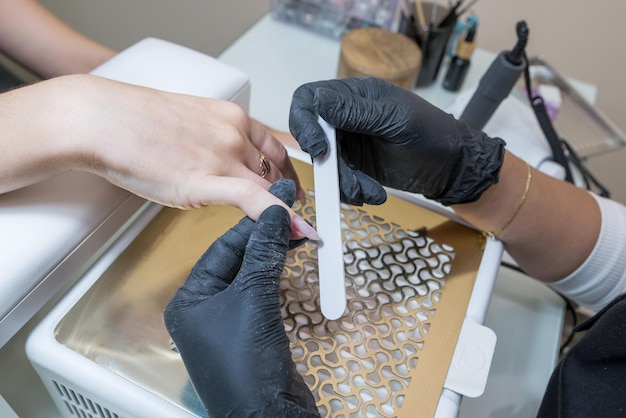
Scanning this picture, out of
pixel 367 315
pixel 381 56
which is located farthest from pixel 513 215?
pixel 381 56

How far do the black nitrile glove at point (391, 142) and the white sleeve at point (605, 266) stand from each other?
8.2 inches

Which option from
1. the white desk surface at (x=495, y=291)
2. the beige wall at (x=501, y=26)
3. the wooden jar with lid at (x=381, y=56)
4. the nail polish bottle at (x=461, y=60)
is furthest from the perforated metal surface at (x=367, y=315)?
the beige wall at (x=501, y=26)

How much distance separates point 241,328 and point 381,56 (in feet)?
2.10

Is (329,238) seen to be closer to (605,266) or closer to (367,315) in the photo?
(367,315)

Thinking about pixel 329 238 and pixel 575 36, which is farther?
pixel 575 36

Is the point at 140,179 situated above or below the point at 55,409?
above

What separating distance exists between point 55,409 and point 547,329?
0.68 m

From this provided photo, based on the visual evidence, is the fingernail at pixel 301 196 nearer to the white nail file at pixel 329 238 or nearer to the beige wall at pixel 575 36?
the white nail file at pixel 329 238

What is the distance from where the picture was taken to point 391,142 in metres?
0.55

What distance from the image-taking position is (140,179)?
1.63 ft

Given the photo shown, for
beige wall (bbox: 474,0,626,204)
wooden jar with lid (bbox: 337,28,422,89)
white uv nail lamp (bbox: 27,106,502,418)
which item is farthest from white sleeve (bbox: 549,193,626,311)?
beige wall (bbox: 474,0,626,204)

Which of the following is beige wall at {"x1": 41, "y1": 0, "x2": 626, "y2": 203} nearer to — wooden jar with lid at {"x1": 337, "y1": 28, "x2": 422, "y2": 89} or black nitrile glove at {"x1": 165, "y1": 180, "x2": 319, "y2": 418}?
wooden jar with lid at {"x1": 337, "y1": 28, "x2": 422, "y2": 89}

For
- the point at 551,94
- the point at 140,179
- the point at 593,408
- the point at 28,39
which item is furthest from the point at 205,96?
the point at 551,94

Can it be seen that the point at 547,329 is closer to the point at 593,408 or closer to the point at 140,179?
the point at 593,408
